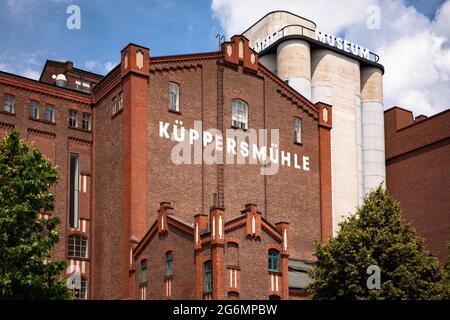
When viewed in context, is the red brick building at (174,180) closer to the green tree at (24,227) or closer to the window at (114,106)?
the window at (114,106)

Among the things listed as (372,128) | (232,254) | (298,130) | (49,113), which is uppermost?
(372,128)

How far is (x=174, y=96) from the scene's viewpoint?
4759 centimetres

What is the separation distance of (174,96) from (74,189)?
880cm

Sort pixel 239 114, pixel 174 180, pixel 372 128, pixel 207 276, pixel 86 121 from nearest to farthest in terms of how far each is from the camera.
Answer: pixel 207 276 → pixel 174 180 → pixel 86 121 → pixel 239 114 → pixel 372 128

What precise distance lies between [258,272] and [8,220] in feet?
50.1

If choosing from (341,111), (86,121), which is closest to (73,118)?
(86,121)

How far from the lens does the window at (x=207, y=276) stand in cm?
3766

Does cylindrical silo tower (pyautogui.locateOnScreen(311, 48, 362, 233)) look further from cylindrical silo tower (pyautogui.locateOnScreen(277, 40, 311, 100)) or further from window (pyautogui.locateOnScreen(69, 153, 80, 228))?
window (pyautogui.locateOnScreen(69, 153, 80, 228))

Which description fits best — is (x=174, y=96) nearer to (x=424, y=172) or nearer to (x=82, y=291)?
(x=82, y=291)

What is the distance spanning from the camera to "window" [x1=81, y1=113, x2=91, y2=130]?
49.2 m

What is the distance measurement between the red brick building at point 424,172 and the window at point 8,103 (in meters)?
31.7

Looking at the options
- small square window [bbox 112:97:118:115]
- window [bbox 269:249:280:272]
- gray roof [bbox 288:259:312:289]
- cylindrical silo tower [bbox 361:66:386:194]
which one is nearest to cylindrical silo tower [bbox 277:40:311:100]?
cylindrical silo tower [bbox 361:66:386:194]

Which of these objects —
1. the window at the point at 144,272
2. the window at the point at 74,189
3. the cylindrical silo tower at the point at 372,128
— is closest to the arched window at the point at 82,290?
the window at the point at 74,189
